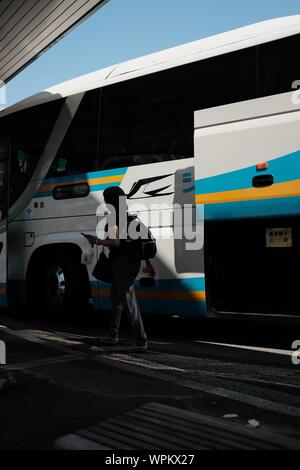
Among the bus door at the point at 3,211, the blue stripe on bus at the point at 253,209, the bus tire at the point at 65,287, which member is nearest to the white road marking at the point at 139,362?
the blue stripe on bus at the point at 253,209

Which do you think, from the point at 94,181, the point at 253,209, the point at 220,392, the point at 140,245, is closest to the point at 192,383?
the point at 220,392

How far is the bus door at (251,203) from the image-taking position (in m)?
5.74

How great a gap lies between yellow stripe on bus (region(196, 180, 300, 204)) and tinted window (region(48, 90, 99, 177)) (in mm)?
2050

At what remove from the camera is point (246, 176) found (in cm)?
595

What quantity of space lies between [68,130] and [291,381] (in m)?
5.00

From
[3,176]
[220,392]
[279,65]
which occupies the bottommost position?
[220,392]

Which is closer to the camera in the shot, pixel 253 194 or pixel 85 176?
pixel 253 194

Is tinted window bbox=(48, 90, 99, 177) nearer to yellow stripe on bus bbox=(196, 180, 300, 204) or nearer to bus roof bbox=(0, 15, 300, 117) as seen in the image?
bus roof bbox=(0, 15, 300, 117)

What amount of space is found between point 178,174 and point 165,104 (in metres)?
1.01

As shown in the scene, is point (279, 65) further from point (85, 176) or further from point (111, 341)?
point (111, 341)

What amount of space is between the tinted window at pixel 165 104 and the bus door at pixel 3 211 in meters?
2.11

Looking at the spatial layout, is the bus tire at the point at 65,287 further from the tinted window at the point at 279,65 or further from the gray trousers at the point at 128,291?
the tinted window at the point at 279,65

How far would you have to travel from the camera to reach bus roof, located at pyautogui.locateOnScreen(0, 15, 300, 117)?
20.3 feet

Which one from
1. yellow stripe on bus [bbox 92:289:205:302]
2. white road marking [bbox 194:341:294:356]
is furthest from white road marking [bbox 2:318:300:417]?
yellow stripe on bus [bbox 92:289:205:302]
